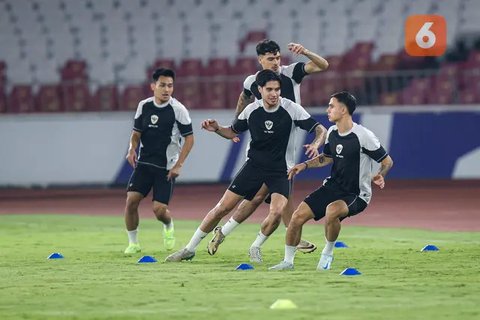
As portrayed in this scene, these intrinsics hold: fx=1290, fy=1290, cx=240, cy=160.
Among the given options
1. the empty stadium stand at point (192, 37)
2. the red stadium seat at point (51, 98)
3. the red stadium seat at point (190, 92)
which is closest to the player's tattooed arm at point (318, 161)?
the red stadium seat at point (190, 92)

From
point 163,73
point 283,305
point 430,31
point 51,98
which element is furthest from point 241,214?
point 51,98

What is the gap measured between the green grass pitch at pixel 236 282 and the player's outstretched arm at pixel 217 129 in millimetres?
1516

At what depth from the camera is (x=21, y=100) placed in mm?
32312

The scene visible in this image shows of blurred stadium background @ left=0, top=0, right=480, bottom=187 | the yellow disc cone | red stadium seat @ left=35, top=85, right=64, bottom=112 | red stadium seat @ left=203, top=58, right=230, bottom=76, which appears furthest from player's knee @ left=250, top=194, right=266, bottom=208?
red stadium seat @ left=203, top=58, right=230, bottom=76

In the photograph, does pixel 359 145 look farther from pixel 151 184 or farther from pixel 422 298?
pixel 151 184

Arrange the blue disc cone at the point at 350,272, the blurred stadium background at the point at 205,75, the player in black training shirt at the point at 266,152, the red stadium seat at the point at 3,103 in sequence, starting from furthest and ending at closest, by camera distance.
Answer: the red stadium seat at the point at 3,103 < the blurred stadium background at the point at 205,75 < the player in black training shirt at the point at 266,152 < the blue disc cone at the point at 350,272

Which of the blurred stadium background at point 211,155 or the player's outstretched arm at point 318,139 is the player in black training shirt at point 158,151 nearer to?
the blurred stadium background at point 211,155

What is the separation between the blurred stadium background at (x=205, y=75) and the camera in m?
30.5

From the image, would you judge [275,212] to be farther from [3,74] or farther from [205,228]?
[3,74]

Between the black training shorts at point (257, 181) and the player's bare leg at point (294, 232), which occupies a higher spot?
the black training shorts at point (257, 181)

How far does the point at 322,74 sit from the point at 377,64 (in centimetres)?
287

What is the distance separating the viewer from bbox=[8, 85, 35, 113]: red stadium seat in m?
32.1

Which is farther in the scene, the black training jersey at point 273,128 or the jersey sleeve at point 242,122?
the jersey sleeve at point 242,122

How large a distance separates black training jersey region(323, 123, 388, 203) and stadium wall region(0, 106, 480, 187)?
52.3 feet
